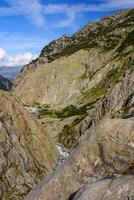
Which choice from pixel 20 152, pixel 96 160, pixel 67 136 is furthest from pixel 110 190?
pixel 67 136

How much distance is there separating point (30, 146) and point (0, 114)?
6604mm

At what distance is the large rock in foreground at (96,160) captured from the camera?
23266 millimetres

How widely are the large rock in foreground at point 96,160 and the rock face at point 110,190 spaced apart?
4.77ft

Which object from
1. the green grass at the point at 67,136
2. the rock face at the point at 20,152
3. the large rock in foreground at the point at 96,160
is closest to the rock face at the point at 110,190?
the large rock in foreground at the point at 96,160

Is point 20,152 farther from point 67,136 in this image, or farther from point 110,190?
point 67,136

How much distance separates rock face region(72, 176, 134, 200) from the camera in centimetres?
2029

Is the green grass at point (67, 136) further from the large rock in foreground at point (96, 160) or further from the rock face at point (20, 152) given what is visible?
the large rock in foreground at point (96, 160)

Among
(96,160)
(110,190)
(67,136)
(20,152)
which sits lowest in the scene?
(67,136)

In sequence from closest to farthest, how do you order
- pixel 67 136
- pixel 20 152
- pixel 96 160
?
pixel 96 160
pixel 20 152
pixel 67 136

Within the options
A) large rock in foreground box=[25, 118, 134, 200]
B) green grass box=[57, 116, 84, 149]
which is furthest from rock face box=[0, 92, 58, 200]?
green grass box=[57, 116, 84, 149]

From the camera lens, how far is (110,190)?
20969mm

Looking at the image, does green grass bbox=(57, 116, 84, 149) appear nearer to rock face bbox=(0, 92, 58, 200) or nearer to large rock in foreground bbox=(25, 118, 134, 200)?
rock face bbox=(0, 92, 58, 200)

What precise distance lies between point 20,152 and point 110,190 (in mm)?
37364

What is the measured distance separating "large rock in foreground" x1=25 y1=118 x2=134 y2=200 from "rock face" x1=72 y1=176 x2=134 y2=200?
4.77 feet
